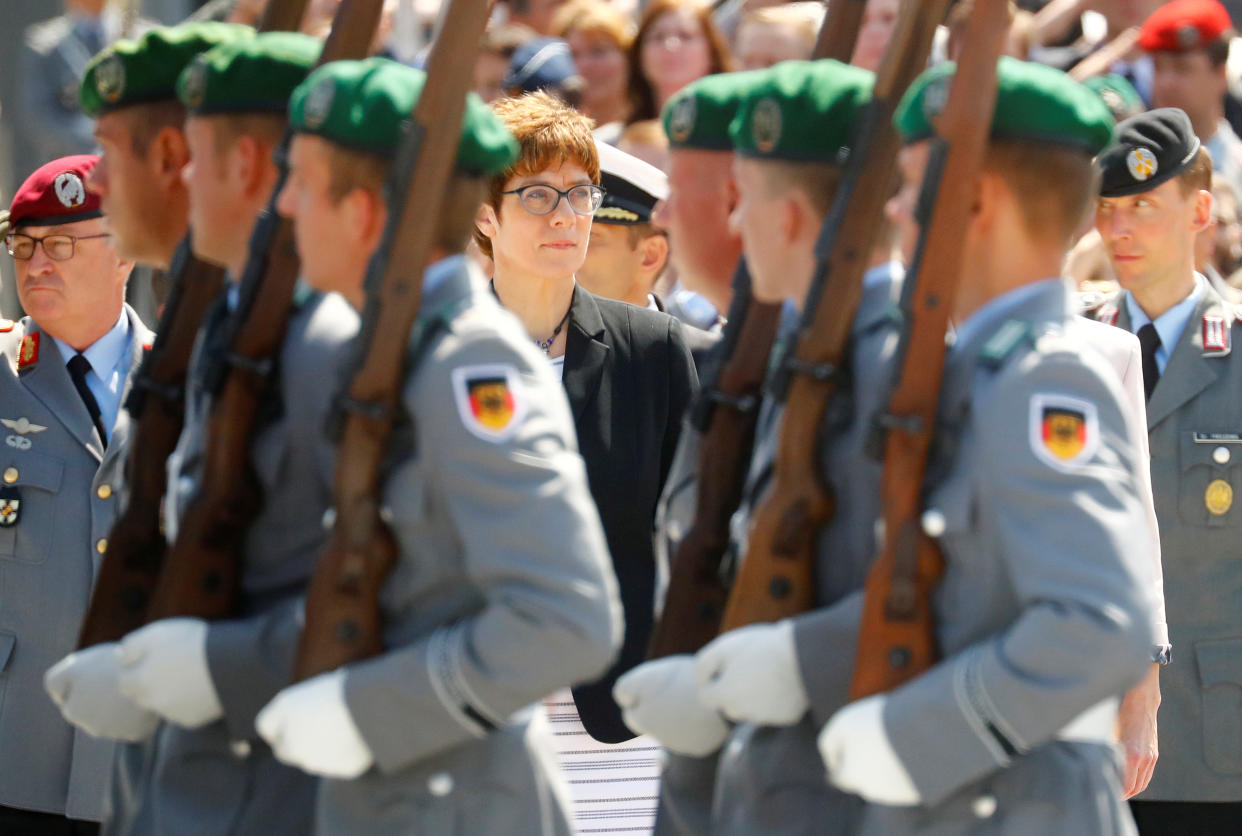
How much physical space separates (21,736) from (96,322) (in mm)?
1008

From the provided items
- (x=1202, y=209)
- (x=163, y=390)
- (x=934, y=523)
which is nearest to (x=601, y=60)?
(x=1202, y=209)

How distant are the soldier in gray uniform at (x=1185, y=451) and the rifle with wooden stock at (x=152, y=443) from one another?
2.39 metres

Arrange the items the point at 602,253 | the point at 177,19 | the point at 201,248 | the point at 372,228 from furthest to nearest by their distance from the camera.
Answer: the point at 177,19
the point at 602,253
the point at 201,248
the point at 372,228

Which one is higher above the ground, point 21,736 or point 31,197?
point 31,197

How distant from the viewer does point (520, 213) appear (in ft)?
15.5

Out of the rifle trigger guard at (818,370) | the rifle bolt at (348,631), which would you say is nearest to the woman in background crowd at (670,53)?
the rifle trigger guard at (818,370)

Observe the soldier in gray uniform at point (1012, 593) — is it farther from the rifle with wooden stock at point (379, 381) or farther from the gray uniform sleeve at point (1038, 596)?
→ the rifle with wooden stock at point (379, 381)

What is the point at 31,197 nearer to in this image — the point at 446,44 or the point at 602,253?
the point at 602,253

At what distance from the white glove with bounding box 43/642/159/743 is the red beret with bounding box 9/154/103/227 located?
182cm

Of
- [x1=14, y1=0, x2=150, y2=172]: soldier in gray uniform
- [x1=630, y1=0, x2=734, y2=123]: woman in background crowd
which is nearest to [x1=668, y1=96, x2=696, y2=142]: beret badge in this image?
[x1=630, y1=0, x2=734, y2=123]: woman in background crowd

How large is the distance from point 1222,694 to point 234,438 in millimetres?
2883

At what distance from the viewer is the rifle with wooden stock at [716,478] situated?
3.24 m

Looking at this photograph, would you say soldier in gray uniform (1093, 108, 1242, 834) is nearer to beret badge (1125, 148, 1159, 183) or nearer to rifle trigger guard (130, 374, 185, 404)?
beret badge (1125, 148, 1159, 183)

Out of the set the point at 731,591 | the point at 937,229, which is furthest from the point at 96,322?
the point at 937,229
